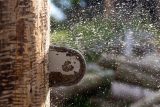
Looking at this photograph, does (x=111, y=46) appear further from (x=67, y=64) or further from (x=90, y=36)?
(x=67, y=64)

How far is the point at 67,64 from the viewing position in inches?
54.4

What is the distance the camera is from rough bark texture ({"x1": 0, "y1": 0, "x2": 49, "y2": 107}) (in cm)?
114

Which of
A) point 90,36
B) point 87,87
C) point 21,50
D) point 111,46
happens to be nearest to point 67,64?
point 21,50

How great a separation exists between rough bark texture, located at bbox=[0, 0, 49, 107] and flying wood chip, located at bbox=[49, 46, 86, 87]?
121mm

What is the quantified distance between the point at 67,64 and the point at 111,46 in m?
10.1

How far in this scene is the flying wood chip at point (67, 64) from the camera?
1360mm

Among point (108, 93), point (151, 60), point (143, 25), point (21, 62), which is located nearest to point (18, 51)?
point (21, 62)

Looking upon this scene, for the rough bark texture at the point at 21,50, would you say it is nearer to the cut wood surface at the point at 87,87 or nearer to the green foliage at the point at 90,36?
the cut wood surface at the point at 87,87

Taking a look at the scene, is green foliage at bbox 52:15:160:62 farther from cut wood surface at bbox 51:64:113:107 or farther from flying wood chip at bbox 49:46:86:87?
flying wood chip at bbox 49:46:86:87

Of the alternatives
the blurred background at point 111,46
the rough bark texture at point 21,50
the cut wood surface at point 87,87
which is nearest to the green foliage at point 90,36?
the blurred background at point 111,46

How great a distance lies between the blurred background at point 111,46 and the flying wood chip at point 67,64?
7713 mm

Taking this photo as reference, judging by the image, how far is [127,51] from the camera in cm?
1109

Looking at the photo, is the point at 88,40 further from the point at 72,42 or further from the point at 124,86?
the point at 124,86

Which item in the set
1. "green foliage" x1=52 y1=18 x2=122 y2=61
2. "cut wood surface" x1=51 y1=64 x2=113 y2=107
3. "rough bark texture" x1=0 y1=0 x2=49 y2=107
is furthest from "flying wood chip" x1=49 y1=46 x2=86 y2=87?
"green foliage" x1=52 y1=18 x2=122 y2=61
